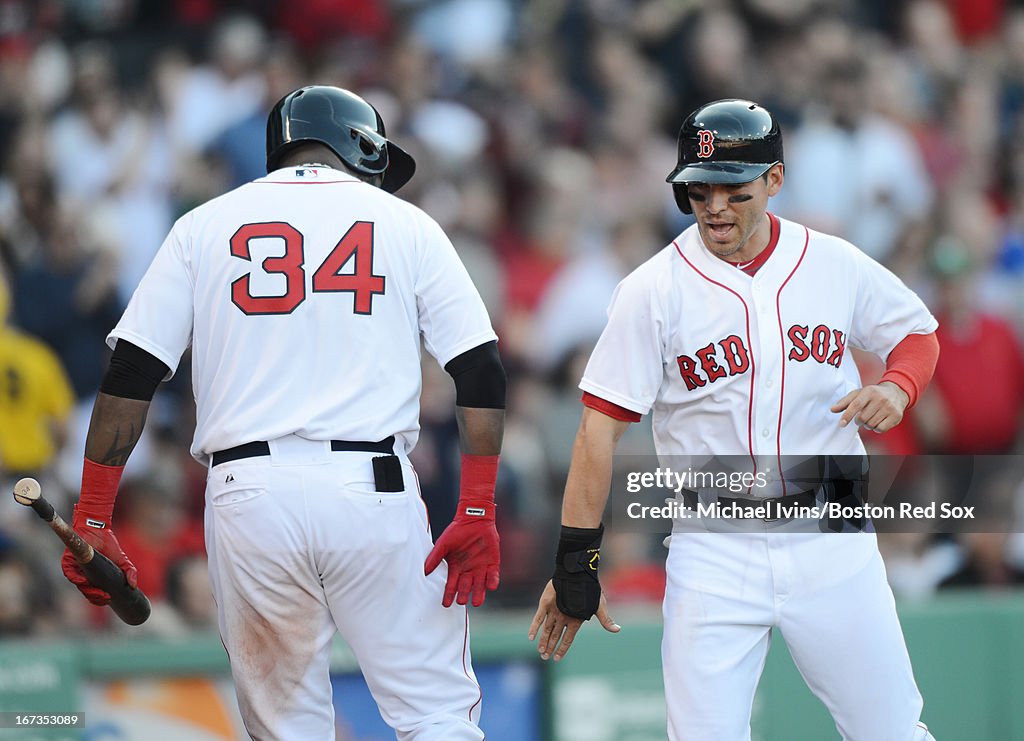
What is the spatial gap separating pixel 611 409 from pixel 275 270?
1043mm

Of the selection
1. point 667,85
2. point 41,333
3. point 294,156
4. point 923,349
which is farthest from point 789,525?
point 667,85

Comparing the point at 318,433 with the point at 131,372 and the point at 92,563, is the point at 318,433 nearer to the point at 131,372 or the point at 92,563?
the point at 131,372

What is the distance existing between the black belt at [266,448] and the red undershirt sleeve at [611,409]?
593 mm

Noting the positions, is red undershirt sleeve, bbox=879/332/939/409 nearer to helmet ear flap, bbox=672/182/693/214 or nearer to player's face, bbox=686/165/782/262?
player's face, bbox=686/165/782/262

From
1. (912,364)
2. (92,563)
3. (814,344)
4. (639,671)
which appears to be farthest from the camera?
(639,671)

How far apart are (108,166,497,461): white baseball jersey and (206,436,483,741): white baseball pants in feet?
0.44

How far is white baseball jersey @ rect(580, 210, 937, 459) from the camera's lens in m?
4.36

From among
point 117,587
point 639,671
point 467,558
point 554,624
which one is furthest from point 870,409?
point 639,671

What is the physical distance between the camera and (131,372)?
4.32 metres

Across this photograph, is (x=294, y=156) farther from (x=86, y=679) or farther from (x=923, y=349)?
(x=86, y=679)

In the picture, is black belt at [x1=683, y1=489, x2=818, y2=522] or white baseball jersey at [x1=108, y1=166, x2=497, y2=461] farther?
black belt at [x1=683, y1=489, x2=818, y2=522]

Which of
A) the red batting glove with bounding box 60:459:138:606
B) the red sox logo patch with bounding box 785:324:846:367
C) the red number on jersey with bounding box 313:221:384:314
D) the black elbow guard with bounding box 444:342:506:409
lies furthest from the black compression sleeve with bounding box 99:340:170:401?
the red sox logo patch with bounding box 785:324:846:367

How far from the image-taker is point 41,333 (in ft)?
26.1

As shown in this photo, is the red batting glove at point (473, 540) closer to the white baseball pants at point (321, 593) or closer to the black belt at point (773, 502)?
the white baseball pants at point (321, 593)
